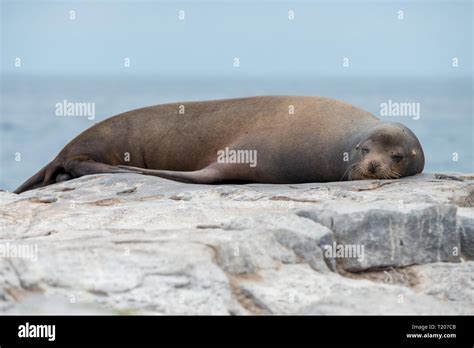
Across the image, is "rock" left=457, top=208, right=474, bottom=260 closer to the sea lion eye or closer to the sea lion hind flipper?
the sea lion eye

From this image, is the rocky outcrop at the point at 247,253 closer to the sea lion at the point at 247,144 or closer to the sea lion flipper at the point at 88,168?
the sea lion at the point at 247,144

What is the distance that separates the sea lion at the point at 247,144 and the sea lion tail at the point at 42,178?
0.04 ft

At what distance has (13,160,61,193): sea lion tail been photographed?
11.3 metres

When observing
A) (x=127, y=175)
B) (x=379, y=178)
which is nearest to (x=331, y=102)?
(x=379, y=178)

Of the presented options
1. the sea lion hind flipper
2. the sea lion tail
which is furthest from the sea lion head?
the sea lion tail

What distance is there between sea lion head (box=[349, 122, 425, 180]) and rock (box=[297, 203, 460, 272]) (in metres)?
2.50

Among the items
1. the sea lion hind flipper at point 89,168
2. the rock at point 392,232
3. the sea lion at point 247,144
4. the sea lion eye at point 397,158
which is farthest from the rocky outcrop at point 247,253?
the sea lion hind flipper at point 89,168

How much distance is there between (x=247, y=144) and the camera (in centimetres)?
1036

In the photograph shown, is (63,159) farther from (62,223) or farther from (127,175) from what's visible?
(62,223)

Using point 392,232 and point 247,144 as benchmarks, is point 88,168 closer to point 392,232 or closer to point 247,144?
point 247,144

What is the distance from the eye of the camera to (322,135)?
10.1m

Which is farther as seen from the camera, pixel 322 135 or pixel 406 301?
pixel 322 135

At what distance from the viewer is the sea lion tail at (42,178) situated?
11.3m

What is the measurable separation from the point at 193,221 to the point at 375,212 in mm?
1216
